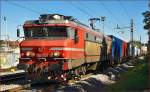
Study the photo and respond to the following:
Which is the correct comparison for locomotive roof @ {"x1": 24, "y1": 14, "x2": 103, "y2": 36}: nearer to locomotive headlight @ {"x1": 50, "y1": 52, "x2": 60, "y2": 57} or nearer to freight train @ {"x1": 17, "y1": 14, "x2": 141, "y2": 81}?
freight train @ {"x1": 17, "y1": 14, "x2": 141, "y2": 81}

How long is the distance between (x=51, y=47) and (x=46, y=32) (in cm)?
112

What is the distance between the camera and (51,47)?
1834cm

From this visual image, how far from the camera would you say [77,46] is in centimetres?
2002

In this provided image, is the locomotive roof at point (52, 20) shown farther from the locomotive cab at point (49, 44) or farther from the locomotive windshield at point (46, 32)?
the locomotive windshield at point (46, 32)

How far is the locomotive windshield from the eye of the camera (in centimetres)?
1900

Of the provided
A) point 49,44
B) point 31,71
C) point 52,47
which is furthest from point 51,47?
point 31,71

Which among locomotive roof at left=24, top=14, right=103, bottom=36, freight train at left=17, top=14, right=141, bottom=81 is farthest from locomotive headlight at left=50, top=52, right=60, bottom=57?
locomotive roof at left=24, top=14, right=103, bottom=36

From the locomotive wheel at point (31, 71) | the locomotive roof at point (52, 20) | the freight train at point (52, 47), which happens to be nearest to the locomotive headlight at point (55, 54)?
the freight train at point (52, 47)

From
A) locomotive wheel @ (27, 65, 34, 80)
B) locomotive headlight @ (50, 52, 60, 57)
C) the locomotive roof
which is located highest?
the locomotive roof

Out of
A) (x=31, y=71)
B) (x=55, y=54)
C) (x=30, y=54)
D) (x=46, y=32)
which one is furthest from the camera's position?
(x=46, y=32)

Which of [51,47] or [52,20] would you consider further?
[52,20]

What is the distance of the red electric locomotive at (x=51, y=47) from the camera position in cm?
1817

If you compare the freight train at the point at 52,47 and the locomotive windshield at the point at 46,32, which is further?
the locomotive windshield at the point at 46,32

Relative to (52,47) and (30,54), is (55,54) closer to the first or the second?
(52,47)
